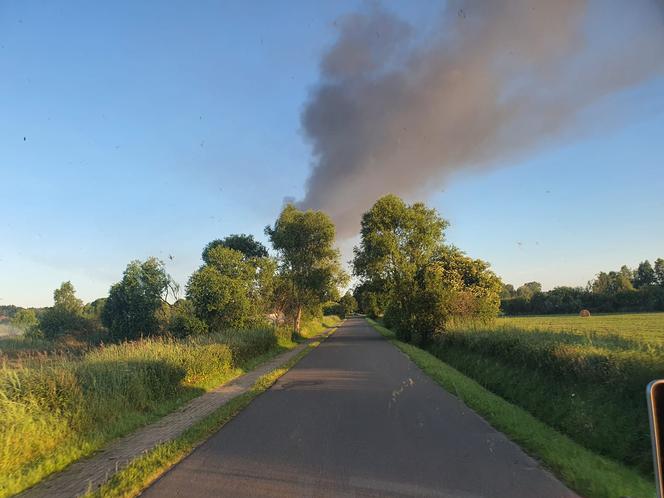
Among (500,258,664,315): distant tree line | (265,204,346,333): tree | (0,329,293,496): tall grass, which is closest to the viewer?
(0,329,293,496): tall grass

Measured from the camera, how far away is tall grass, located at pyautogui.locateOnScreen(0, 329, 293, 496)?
6645mm

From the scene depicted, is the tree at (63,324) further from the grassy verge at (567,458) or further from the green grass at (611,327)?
the grassy verge at (567,458)

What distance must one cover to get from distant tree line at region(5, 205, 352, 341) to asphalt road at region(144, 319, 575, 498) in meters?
16.7

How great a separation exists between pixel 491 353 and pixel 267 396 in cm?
856

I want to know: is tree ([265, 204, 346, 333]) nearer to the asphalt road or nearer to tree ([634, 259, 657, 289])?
the asphalt road

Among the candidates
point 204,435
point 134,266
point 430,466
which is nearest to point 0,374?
point 204,435

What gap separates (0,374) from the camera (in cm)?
889

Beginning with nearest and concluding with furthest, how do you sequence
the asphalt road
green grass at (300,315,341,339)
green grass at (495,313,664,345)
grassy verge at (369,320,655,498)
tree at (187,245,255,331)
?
grassy verge at (369,320,655,498) < the asphalt road < green grass at (495,313,664,345) < tree at (187,245,255,331) < green grass at (300,315,341,339)

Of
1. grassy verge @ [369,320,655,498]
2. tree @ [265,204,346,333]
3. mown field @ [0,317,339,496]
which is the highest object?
tree @ [265,204,346,333]

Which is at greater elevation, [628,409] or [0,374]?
[0,374]

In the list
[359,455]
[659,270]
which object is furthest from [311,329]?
[659,270]

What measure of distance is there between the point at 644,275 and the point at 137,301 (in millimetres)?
120680

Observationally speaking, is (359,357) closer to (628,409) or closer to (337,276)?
(628,409)

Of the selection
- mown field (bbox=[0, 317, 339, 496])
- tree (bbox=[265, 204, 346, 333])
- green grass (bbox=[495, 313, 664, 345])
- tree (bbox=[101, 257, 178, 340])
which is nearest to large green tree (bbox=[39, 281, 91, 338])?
tree (bbox=[101, 257, 178, 340])
